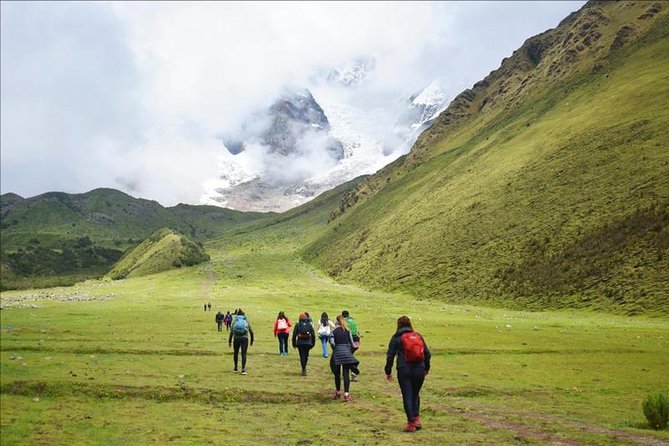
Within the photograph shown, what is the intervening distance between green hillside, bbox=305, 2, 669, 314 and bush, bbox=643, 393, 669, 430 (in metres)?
47.6

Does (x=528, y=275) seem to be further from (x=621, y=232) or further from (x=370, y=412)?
(x=370, y=412)

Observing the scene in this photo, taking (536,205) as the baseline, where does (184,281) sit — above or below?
below

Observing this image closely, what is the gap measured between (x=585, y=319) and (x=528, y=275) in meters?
19.5

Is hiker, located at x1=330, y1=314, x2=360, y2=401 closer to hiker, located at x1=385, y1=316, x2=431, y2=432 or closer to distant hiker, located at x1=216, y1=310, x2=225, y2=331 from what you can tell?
hiker, located at x1=385, y1=316, x2=431, y2=432

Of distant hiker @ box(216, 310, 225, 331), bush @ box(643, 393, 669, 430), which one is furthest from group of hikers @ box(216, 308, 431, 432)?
distant hiker @ box(216, 310, 225, 331)

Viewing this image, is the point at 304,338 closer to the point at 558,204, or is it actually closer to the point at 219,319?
the point at 219,319

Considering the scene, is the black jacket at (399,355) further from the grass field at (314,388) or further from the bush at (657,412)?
the bush at (657,412)

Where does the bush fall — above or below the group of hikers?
below

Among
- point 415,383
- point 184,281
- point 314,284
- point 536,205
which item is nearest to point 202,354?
point 415,383

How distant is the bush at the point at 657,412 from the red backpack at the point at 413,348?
761 centimetres

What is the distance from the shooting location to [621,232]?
73625 mm

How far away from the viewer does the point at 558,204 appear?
90.7 meters

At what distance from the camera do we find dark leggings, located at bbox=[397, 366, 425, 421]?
671 inches

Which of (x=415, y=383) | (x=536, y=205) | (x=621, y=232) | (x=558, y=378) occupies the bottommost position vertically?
(x=558, y=378)
